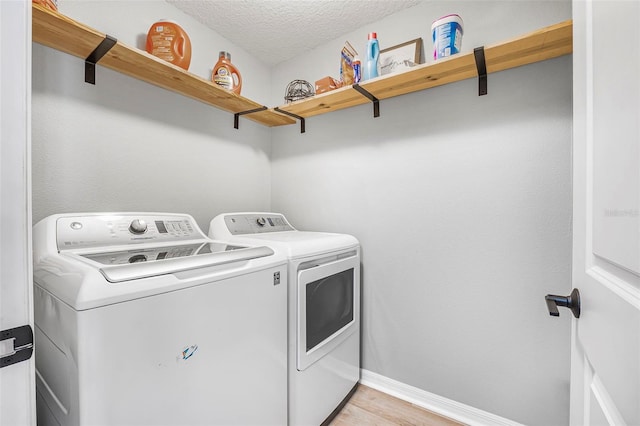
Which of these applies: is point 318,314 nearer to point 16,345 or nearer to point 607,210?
point 16,345

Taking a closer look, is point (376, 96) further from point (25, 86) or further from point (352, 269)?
point (25, 86)

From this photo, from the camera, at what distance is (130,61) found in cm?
140

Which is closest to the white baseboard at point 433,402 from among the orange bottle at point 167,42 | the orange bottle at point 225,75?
the orange bottle at point 225,75

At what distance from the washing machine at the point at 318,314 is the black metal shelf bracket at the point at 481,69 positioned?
114 centimetres

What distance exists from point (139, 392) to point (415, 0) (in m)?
2.34

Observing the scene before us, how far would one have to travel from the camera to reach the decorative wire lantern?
6.67 feet

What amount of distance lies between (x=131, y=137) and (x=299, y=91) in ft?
3.77

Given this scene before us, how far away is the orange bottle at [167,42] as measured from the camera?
1.49m

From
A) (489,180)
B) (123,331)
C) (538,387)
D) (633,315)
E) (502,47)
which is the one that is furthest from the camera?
(489,180)

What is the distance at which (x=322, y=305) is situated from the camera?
154 cm

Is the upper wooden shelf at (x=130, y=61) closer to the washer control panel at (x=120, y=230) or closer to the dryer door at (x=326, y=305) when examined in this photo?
the washer control panel at (x=120, y=230)

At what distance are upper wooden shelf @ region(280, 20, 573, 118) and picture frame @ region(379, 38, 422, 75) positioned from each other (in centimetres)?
13

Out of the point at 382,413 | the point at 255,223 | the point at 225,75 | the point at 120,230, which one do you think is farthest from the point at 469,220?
the point at 120,230

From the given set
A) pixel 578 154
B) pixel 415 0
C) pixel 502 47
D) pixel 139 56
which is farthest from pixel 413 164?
pixel 139 56
